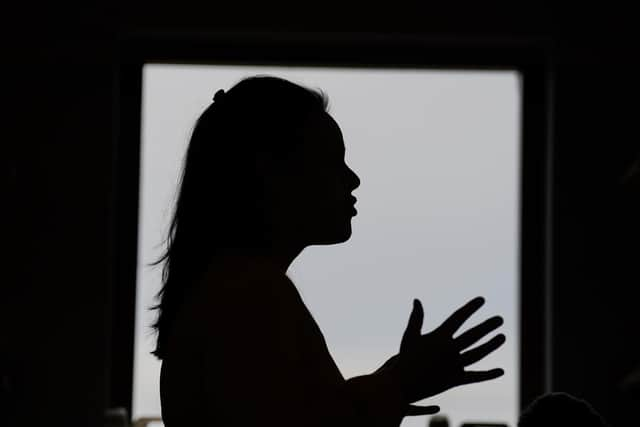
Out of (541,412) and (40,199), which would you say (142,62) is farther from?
(541,412)

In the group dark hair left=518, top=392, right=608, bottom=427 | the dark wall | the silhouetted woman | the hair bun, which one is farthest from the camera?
the dark wall

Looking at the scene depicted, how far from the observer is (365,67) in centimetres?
351

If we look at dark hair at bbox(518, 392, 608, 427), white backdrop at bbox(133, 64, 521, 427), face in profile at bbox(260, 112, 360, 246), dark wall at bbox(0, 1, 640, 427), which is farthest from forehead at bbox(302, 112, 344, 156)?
dark wall at bbox(0, 1, 640, 427)

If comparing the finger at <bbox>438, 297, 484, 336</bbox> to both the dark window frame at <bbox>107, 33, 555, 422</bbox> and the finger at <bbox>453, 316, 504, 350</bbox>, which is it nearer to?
the finger at <bbox>453, 316, 504, 350</bbox>

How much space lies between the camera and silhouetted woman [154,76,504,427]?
63 centimetres

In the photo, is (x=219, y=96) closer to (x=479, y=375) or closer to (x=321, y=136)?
(x=321, y=136)

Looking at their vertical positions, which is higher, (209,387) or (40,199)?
(40,199)

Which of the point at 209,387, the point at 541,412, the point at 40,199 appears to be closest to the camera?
the point at 209,387

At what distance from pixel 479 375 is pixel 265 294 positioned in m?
0.16

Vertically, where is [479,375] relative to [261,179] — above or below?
below

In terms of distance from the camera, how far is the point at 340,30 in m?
3.42

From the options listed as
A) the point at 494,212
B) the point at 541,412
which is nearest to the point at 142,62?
the point at 494,212

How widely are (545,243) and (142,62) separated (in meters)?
1.43

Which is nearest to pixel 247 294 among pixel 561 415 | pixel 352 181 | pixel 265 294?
pixel 265 294
